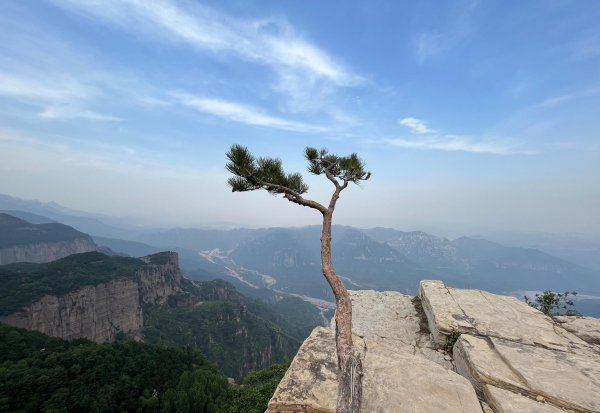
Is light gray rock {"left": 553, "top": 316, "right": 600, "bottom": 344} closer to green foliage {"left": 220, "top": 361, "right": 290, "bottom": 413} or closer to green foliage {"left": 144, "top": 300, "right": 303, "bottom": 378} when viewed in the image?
green foliage {"left": 220, "top": 361, "right": 290, "bottom": 413}

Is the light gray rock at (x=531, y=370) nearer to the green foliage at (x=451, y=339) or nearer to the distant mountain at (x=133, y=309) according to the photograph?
the green foliage at (x=451, y=339)

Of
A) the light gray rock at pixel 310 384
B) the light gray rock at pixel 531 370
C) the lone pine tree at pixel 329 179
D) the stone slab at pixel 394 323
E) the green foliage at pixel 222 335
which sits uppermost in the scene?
the lone pine tree at pixel 329 179

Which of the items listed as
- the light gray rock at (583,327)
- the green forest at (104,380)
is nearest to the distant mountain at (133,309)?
the green forest at (104,380)

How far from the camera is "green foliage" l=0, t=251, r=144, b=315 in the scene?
294ft

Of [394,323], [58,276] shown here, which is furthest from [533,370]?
[58,276]

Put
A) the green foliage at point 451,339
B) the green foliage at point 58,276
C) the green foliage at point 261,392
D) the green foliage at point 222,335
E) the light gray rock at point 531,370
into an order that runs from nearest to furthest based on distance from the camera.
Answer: the light gray rock at point 531,370
the green foliage at point 451,339
the green foliage at point 261,392
the green foliage at point 58,276
the green foliage at point 222,335

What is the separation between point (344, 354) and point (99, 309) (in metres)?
138

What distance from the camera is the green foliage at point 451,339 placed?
308 inches

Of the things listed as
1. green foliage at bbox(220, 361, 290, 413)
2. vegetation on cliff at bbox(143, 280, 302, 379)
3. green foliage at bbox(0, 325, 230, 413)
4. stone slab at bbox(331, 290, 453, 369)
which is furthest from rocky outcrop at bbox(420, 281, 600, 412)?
vegetation on cliff at bbox(143, 280, 302, 379)

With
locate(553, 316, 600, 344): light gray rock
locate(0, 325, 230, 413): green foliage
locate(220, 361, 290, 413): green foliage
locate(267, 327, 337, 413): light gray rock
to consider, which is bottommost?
locate(0, 325, 230, 413): green foliage

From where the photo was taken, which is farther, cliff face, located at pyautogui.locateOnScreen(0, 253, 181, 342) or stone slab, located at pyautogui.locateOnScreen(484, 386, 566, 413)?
cliff face, located at pyautogui.locateOnScreen(0, 253, 181, 342)

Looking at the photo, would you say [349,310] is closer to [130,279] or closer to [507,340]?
[507,340]

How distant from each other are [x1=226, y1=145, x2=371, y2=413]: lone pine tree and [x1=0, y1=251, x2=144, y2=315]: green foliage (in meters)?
116

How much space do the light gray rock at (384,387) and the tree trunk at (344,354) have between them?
10.7 inches
